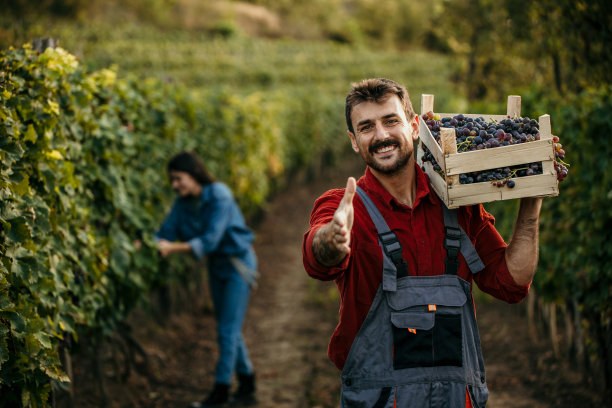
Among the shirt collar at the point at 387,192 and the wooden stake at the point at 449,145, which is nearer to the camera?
the wooden stake at the point at 449,145

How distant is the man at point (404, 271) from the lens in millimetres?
2506

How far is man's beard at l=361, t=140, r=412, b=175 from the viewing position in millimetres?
2645

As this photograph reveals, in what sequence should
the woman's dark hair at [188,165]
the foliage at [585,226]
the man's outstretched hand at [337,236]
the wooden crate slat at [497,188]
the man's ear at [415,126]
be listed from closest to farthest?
the man's outstretched hand at [337,236]
the wooden crate slat at [497,188]
the man's ear at [415,126]
the foliage at [585,226]
the woman's dark hair at [188,165]

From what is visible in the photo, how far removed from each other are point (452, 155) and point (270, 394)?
14.1 feet

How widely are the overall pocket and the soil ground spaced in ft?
10.4

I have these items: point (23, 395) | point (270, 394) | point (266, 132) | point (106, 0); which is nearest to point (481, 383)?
point (23, 395)

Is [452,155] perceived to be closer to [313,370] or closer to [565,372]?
[565,372]

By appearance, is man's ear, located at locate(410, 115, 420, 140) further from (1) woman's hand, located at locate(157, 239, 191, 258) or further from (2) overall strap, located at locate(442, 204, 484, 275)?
(1) woman's hand, located at locate(157, 239, 191, 258)

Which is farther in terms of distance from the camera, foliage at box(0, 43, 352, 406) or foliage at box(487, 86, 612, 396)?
foliage at box(487, 86, 612, 396)

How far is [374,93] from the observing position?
107 inches

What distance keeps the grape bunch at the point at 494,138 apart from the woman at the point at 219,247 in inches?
131

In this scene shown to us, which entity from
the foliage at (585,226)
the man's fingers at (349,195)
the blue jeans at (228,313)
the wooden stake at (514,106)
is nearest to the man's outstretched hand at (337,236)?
the man's fingers at (349,195)

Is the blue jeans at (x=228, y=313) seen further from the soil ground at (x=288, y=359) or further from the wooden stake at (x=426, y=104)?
the wooden stake at (x=426, y=104)

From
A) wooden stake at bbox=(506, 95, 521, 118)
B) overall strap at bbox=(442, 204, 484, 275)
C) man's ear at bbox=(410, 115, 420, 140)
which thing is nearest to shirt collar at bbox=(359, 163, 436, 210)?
overall strap at bbox=(442, 204, 484, 275)
